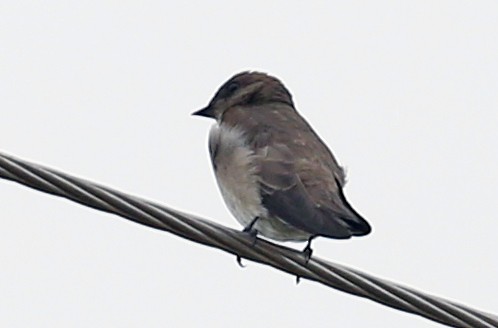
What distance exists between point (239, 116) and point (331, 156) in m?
0.86

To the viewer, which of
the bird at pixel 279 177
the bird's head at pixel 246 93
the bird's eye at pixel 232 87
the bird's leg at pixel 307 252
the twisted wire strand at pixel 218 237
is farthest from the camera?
the bird's eye at pixel 232 87

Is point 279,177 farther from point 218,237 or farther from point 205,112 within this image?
Result: point 205,112

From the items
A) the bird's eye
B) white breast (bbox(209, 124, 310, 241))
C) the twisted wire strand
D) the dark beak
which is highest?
the bird's eye

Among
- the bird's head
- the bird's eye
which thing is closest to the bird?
the bird's head

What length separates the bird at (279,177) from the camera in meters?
6.55

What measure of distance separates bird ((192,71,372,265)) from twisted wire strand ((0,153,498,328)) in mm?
372

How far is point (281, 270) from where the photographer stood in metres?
5.72

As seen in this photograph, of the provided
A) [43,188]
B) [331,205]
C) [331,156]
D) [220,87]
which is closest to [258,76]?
[220,87]

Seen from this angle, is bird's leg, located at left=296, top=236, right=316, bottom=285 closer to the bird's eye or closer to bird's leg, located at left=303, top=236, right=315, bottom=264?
bird's leg, located at left=303, top=236, right=315, bottom=264

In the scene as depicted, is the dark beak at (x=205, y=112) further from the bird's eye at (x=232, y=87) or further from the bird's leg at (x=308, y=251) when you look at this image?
the bird's leg at (x=308, y=251)

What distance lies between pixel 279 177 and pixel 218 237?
1619 millimetres

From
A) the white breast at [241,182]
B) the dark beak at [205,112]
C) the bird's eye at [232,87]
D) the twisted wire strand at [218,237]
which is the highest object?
the bird's eye at [232,87]

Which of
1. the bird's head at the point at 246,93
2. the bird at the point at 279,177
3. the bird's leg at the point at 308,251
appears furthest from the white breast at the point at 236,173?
the bird's head at the point at 246,93

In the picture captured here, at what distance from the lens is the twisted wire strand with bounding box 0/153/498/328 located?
497 cm
